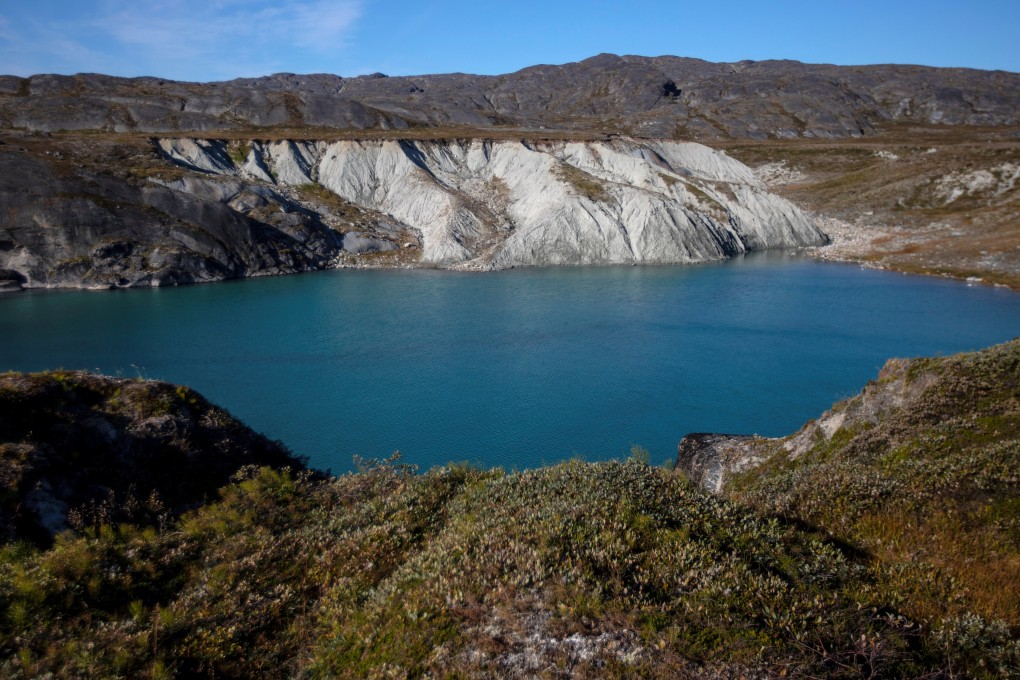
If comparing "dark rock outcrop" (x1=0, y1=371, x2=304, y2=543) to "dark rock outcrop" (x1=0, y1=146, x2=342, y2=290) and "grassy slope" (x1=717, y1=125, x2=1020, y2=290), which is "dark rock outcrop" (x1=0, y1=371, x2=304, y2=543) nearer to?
"dark rock outcrop" (x1=0, y1=146, x2=342, y2=290)

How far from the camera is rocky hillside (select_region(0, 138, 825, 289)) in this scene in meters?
64.1

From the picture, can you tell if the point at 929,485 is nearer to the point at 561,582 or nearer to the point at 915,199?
the point at 561,582

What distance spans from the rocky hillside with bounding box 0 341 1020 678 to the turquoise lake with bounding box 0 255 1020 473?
42.5 feet

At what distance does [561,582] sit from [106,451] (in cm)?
1370

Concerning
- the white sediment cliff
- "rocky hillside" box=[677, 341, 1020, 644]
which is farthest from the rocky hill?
"rocky hillside" box=[677, 341, 1020, 644]

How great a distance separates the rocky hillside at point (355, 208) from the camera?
64062 millimetres

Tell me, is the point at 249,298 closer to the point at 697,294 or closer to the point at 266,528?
the point at 697,294

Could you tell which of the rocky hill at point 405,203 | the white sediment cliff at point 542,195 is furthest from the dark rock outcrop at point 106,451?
the white sediment cliff at point 542,195

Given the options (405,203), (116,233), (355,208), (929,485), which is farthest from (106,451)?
(355,208)

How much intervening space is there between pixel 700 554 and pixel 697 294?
50.8 m

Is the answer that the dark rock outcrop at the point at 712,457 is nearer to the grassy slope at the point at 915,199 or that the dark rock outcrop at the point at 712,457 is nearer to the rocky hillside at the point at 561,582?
the rocky hillside at the point at 561,582

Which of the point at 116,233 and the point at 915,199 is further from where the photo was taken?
the point at 915,199

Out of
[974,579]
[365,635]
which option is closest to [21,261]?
[365,635]

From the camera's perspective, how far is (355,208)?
85.9m
